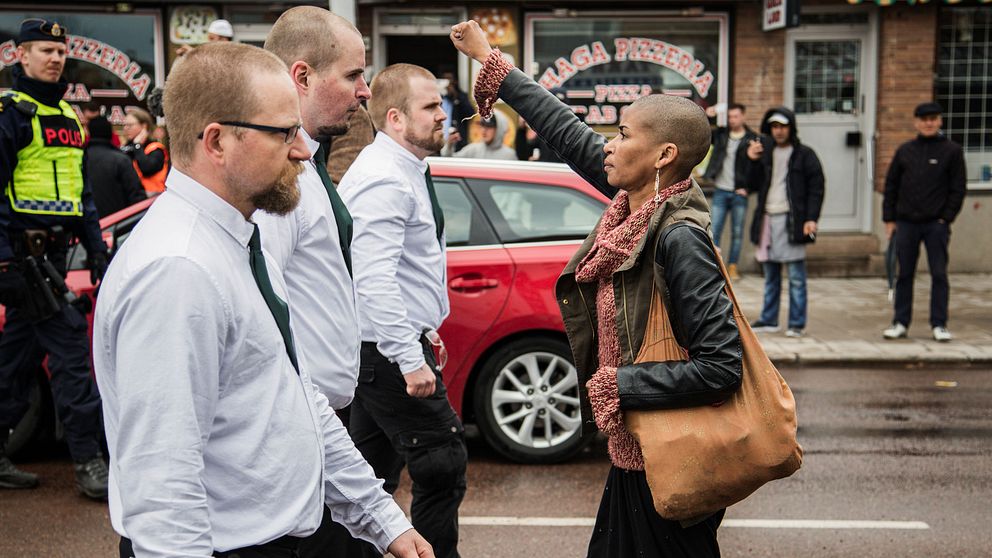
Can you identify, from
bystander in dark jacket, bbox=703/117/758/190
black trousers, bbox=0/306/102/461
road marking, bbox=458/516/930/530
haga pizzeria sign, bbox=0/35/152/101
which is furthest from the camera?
haga pizzeria sign, bbox=0/35/152/101

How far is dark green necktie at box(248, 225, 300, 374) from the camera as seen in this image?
2.19 m

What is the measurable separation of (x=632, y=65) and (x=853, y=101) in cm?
291

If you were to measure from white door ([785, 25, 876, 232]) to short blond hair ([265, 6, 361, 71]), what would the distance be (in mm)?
12099

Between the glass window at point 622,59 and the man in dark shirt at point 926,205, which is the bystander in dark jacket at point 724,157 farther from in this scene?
the man in dark shirt at point 926,205

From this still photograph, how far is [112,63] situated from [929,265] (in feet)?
32.2

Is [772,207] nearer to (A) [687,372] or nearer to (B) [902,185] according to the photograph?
(B) [902,185]

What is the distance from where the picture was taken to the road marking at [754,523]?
5430 mm

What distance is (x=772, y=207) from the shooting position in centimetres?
1105

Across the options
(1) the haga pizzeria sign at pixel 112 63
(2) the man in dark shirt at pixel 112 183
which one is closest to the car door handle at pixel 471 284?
(2) the man in dark shirt at pixel 112 183

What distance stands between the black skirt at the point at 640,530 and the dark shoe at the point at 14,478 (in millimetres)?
3890

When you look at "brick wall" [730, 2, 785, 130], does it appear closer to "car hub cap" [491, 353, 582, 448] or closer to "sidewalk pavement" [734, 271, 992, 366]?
"sidewalk pavement" [734, 271, 992, 366]

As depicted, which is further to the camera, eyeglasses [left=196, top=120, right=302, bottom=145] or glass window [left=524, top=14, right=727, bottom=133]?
glass window [left=524, top=14, right=727, bottom=133]

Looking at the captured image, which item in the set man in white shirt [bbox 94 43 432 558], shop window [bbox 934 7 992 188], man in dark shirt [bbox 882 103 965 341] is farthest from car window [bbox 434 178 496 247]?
shop window [bbox 934 7 992 188]

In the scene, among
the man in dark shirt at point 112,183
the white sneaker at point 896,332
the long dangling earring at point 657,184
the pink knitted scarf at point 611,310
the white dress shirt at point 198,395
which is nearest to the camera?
the white dress shirt at point 198,395
